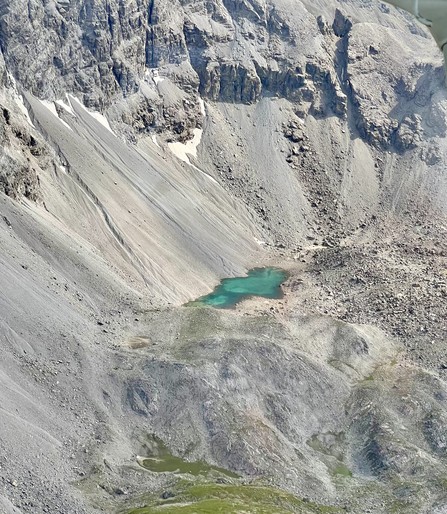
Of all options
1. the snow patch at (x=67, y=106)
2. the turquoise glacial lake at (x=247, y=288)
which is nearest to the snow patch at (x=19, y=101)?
the snow patch at (x=67, y=106)

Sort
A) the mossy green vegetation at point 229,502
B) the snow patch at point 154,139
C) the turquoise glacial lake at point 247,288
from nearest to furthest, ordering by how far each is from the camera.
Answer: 1. the mossy green vegetation at point 229,502
2. the turquoise glacial lake at point 247,288
3. the snow patch at point 154,139

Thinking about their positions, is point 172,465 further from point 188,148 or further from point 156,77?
Answer: point 156,77

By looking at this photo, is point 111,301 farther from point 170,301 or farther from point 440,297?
point 440,297

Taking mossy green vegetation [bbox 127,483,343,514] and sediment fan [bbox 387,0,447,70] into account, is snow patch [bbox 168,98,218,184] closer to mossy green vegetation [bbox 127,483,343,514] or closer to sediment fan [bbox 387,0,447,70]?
mossy green vegetation [bbox 127,483,343,514]

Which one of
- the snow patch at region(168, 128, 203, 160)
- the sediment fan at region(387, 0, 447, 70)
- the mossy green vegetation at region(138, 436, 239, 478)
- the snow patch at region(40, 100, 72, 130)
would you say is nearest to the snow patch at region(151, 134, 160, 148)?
the snow patch at region(168, 128, 203, 160)

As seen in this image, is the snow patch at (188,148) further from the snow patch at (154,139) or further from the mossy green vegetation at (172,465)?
the mossy green vegetation at (172,465)

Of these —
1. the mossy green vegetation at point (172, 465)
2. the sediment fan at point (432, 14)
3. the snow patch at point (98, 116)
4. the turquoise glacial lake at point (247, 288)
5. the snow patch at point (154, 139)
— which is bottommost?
the turquoise glacial lake at point (247, 288)

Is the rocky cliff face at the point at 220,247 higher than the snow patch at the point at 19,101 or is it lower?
lower
